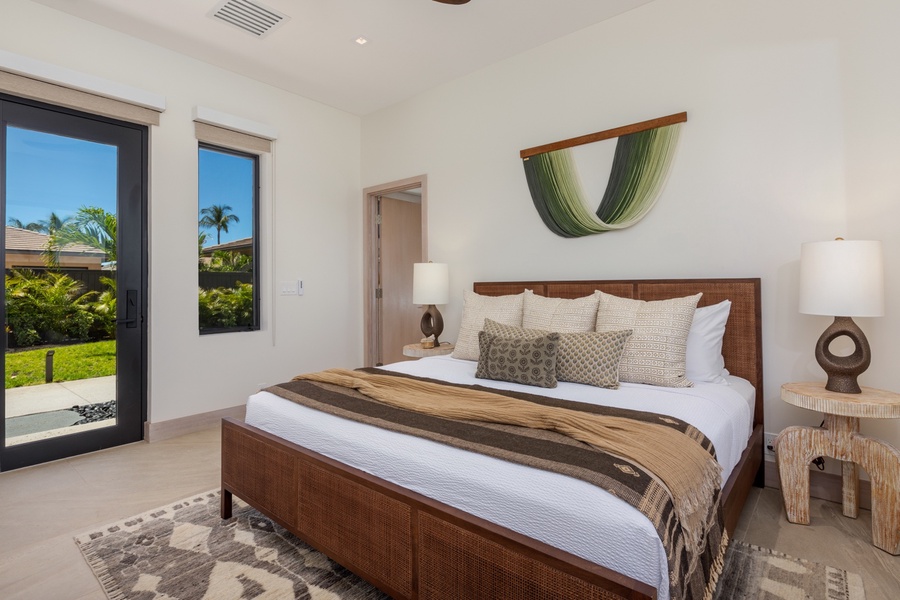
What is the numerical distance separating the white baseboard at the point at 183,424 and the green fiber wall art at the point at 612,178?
287cm

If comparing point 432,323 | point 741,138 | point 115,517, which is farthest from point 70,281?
point 741,138

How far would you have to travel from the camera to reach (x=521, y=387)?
225 cm

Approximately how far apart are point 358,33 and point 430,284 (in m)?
1.90

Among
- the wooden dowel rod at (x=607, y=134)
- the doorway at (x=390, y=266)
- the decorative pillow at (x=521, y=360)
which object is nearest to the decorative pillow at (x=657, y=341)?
the decorative pillow at (x=521, y=360)

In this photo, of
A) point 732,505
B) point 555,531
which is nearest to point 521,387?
point 732,505

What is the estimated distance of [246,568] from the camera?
5.76 feet

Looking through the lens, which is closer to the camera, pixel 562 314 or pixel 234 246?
pixel 562 314

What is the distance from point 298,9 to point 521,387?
8.89ft

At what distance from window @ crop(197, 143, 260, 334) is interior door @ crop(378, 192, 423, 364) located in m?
1.30

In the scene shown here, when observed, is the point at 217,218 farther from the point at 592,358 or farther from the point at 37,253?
the point at 592,358

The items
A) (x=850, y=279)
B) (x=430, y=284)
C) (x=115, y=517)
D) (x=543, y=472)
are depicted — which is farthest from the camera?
(x=430, y=284)

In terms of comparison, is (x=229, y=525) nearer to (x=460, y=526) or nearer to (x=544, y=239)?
(x=460, y=526)

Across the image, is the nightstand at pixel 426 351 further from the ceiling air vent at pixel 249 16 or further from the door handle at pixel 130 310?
the ceiling air vent at pixel 249 16

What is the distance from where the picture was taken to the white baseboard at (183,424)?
327cm
